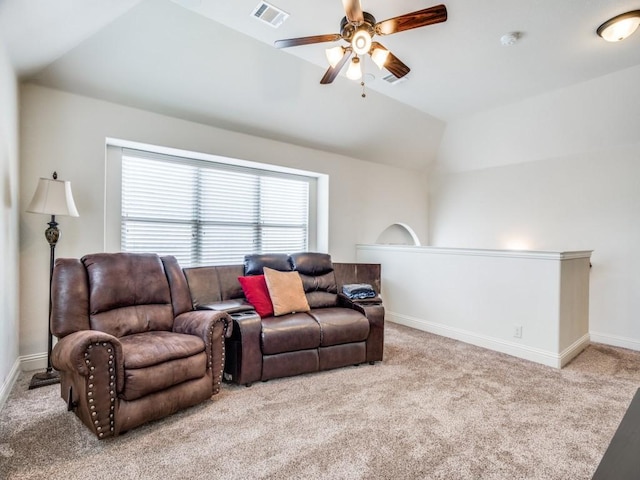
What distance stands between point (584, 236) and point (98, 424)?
547cm

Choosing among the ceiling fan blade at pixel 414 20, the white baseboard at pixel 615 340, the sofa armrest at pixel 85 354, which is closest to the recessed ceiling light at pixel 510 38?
the ceiling fan blade at pixel 414 20

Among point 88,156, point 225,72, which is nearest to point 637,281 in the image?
point 225,72

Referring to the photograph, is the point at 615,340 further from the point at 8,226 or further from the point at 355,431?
the point at 8,226

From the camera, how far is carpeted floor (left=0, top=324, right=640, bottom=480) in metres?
1.81

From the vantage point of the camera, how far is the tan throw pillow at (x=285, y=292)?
10.8ft

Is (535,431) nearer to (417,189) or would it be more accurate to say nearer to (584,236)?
(584,236)

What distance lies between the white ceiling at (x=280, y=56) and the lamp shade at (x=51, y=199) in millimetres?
940

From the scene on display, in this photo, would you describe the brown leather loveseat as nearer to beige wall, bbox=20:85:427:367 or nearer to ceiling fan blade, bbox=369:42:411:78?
beige wall, bbox=20:85:427:367

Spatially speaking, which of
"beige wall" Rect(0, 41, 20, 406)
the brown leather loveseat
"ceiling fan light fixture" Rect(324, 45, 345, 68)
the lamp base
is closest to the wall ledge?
the brown leather loveseat

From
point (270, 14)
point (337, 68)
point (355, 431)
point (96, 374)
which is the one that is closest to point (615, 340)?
point (355, 431)

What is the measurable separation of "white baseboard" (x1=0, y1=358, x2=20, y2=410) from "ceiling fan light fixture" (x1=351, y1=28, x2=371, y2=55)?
11.2 feet

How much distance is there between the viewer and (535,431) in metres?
2.19

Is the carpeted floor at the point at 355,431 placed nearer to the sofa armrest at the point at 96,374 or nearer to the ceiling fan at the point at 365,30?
the sofa armrest at the point at 96,374

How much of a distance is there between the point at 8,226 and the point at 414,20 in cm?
325
